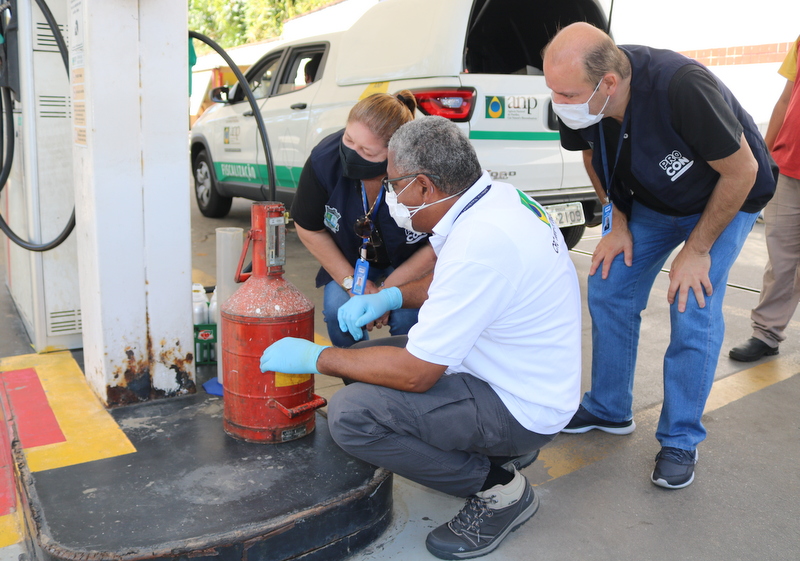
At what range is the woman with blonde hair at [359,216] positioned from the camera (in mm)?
2629

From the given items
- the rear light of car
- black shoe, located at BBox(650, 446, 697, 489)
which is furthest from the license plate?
black shoe, located at BBox(650, 446, 697, 489)

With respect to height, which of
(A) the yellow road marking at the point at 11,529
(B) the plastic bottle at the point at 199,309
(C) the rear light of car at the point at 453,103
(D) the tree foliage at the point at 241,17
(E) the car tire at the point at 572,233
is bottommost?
(A) the yellow road marking at the point at 11,529

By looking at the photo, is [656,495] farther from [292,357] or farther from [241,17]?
[241,17]

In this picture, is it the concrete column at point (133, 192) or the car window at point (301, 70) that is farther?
the car window at point (301, 70)

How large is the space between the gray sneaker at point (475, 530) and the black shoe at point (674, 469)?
68 cm

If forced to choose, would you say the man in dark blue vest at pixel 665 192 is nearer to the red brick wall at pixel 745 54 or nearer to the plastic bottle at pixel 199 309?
the plastic bottle at pixel 199 309

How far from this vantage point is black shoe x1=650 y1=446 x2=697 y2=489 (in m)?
2.63

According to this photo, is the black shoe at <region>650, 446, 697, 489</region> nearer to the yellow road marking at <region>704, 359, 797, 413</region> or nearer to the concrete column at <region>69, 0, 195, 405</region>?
the yellow road marking at <region>704, 359, 797, 413</region>

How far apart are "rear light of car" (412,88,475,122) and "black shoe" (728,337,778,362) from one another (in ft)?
6.73

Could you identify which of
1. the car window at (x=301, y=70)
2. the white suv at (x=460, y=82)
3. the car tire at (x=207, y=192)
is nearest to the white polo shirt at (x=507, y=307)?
the white suv at (x=460, y=82)

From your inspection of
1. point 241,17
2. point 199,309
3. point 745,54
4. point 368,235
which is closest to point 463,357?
point 368,235

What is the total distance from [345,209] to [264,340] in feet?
2.20

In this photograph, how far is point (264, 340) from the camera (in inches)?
98.0

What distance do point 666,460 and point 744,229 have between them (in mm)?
927
